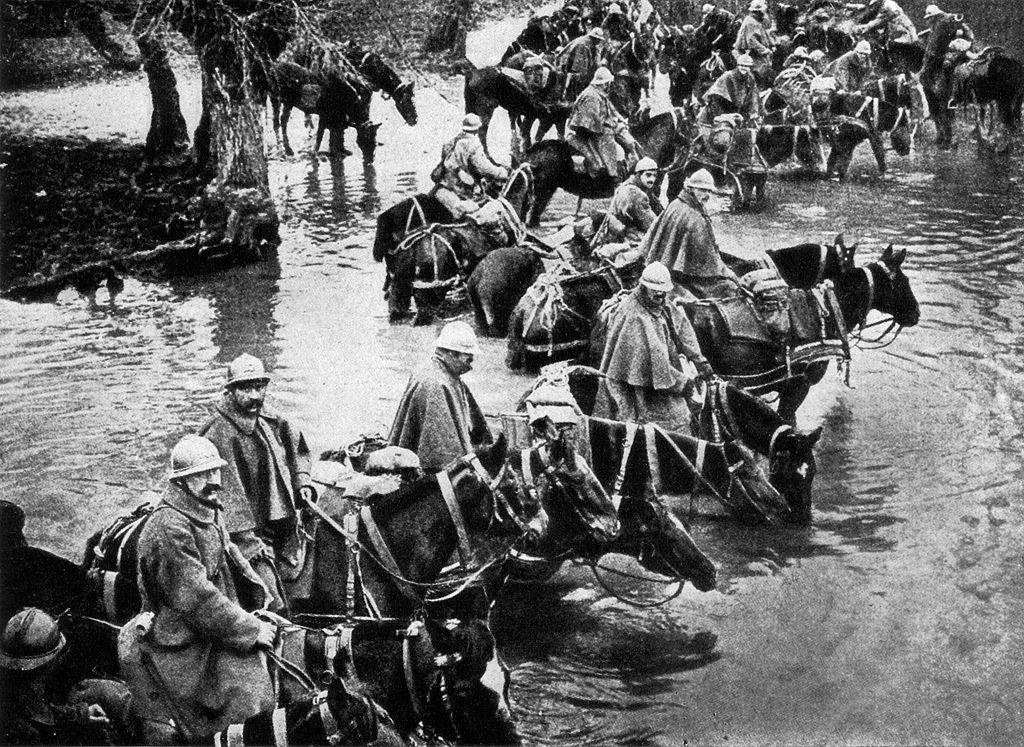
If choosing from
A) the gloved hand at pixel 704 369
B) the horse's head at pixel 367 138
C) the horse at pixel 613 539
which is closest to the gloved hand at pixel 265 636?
the horse at pixel 613 539

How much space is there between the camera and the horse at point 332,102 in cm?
1845

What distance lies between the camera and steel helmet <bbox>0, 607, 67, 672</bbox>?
472 cm

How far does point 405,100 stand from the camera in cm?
1945

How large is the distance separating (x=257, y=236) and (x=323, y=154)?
607 cm

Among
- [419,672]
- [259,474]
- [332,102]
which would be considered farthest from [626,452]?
[332,102]

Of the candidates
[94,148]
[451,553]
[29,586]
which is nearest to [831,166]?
[94,148]

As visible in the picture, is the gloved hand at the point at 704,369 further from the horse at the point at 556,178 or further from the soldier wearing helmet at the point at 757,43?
the soldier wearing helmet at the point at 757,43

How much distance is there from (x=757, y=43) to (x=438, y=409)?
600 inches

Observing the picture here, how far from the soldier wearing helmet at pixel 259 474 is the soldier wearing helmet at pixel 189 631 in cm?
98

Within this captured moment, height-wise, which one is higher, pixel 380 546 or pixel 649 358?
pixel 649 358

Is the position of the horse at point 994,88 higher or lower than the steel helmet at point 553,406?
higher

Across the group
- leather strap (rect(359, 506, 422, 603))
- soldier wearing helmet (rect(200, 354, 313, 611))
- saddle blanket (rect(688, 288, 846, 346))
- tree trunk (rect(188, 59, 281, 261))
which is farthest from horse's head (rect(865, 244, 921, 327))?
tree trunk (rect(188, 59, 281, 261))

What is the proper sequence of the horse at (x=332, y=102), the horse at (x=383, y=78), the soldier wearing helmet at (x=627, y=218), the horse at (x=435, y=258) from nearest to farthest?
the soldier wearing helmet at (x=627, y=218) < the horse at (x=435, y=258) < the horse at (x=332, y=102) < the horse at (x=383, y=78)

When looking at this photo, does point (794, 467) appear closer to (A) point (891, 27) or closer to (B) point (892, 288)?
(B) point (892, 288)
